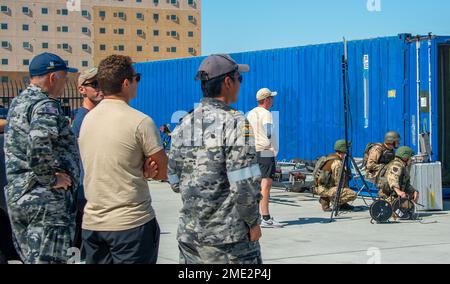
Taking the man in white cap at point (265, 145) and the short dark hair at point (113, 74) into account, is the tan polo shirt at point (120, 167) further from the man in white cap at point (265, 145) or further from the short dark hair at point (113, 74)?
the man in white cap at point (265, 145)

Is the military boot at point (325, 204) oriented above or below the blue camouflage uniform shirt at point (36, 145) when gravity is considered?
below

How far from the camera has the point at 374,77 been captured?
15.0 m

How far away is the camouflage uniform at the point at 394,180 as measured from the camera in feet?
37.3

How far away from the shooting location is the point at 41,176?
5.09 metres

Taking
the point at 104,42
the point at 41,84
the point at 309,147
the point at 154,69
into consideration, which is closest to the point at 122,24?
the point at 104,42

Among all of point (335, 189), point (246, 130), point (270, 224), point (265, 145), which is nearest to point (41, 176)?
point (246, 130)

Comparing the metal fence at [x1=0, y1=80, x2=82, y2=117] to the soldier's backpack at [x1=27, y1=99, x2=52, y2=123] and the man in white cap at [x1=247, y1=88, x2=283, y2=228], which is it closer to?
the soldier's backpack at [x1=27, y1=99, x2=52, y2=123]

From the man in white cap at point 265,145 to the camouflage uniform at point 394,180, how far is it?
6.15 ft

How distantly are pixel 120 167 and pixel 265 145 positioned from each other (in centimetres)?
595

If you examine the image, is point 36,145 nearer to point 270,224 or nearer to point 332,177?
point 270,224

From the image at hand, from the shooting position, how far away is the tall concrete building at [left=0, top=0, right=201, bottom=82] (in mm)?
101438

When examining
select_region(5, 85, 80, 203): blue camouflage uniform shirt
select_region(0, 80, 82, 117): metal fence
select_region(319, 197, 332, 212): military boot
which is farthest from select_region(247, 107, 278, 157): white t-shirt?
select_region(5, 85, 80, 203): blue camouflage uniform shirt

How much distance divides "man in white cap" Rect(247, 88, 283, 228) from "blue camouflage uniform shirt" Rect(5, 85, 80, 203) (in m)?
5.49

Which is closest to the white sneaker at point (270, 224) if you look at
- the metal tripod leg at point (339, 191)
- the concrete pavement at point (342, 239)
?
the concrete pavement at point (342, 239)
